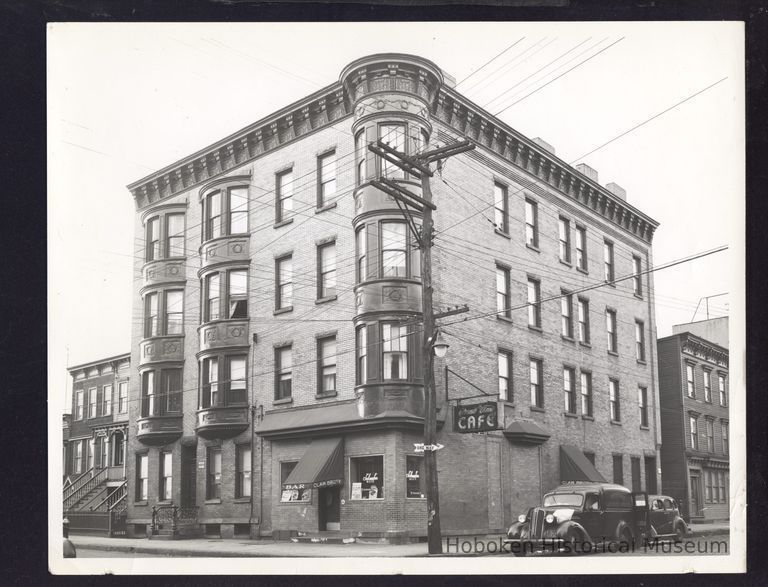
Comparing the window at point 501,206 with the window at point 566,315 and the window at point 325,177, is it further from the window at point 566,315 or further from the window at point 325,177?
the window at point 325,177

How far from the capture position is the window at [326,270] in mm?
29406

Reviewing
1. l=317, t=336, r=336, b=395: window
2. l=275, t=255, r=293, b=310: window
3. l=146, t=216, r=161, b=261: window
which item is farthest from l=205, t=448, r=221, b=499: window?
l=146, t=216, r=161, b=261: window

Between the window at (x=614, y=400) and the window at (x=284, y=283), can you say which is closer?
the window at (x=284, y=283)

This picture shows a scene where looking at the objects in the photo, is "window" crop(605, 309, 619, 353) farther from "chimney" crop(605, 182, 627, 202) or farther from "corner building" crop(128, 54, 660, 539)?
"chimney" crop(605, 182, 627, 202)

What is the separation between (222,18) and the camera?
50.7ft

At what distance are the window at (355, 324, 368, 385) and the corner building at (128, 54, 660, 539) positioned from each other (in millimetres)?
78

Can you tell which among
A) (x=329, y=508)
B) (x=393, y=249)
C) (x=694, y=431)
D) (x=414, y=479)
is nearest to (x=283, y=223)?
(x=393, y=249)

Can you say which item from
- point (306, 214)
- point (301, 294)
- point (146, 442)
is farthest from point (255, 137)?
point (146, 442)

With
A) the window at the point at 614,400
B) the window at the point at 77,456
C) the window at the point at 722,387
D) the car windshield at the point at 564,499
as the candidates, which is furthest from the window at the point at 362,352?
the window at the point at 722,387

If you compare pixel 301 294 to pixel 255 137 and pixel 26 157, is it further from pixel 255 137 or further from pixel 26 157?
pixel 26 157

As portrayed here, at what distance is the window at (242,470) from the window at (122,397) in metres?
7.46

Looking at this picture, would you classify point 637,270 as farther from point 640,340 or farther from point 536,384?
point 536,384

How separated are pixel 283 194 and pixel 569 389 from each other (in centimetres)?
1277

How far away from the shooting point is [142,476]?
34.8 metres
